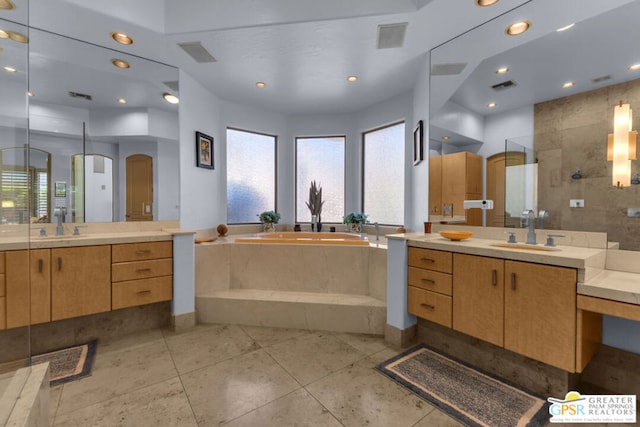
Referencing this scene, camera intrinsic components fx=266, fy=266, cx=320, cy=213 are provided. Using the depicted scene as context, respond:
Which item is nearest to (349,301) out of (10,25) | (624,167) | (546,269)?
(546,269)

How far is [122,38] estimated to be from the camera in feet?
7.26

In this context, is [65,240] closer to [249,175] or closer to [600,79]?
[249,175]

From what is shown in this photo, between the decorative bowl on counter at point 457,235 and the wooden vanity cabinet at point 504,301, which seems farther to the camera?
the decorative bowl on counter at point 457,235

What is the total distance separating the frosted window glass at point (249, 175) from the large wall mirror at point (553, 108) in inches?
103

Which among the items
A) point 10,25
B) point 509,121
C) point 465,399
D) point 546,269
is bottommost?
point 465,399

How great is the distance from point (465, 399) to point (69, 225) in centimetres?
312

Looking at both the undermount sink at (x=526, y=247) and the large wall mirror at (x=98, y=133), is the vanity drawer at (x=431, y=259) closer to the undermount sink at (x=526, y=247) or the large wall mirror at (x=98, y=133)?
the undermount sink at (x=526, y=247)

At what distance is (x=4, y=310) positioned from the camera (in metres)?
1.50

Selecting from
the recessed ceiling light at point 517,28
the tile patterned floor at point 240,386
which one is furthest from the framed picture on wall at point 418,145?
the tile patterned floor at point 240,386

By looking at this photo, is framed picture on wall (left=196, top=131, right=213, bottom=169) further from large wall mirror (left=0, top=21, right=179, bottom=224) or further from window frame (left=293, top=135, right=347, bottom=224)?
A: window frame (left=293, top=135, right=347, bottom=224)

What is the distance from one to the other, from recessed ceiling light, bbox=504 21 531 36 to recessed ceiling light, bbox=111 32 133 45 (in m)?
2.96

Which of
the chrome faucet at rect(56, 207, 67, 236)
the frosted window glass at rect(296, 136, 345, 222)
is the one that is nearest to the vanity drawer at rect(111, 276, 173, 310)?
the chrome faucet at rect(56, 207, 67, 236)

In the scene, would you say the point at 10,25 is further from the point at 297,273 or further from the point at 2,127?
the point at 297,273

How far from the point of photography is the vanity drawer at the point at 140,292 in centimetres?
202
